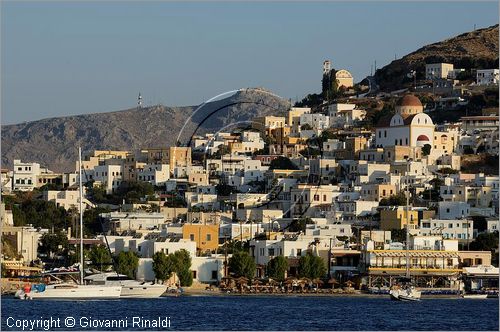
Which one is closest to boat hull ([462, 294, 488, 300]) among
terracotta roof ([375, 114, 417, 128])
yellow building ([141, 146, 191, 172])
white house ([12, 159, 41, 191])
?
terracotta roof ([375, 114, 417, 128])

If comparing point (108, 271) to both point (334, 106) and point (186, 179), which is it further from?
point (334, 106)

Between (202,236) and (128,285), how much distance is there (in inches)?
537

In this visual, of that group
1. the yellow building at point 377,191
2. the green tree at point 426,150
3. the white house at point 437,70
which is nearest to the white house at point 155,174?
the yellow building at point 377,191

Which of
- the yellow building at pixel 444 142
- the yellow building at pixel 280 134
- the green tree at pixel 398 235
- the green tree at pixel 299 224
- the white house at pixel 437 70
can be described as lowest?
the green tree at pixel 398 235

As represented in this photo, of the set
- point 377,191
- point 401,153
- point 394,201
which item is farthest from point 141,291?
point 401,153

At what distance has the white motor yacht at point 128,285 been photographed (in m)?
70.2

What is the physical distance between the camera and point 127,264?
7706cm

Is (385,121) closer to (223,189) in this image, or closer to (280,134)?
(280,134)

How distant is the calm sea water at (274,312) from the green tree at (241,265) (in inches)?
162

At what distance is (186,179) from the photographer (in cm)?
11181

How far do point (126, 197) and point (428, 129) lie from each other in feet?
67.5

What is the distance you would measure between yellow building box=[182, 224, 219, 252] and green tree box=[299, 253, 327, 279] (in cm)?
650

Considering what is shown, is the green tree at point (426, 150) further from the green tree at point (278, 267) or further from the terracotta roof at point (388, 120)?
the green tree at point (278, 267)

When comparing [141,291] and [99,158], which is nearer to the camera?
[141,291]
